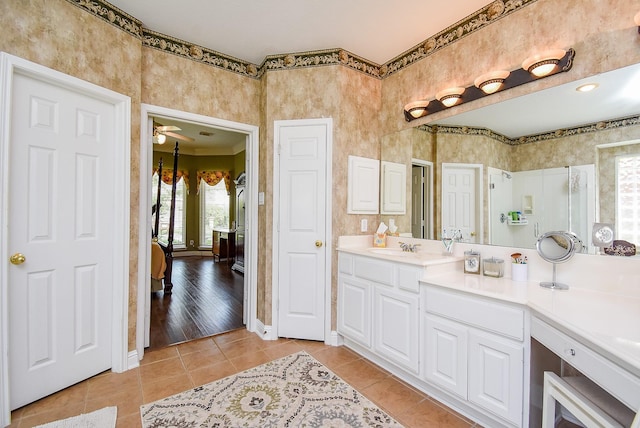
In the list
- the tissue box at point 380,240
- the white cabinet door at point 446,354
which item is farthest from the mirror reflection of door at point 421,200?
the white cabinet door at point 446,354

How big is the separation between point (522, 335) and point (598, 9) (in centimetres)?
189

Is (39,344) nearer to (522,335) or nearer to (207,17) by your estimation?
(207,17)

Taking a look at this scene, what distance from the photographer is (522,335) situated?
56.6 inches

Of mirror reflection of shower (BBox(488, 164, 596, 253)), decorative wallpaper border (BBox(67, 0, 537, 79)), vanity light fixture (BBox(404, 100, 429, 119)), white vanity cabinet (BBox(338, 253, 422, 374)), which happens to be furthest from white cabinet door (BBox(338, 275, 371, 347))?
decorative wallpaper border (BBox(67, 0, 537, 79))

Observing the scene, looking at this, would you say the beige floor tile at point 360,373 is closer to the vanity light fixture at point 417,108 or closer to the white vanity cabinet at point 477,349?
the white vanity cabinet at point 477,349

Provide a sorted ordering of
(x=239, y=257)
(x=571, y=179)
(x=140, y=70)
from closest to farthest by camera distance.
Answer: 1. (x=571, y=179)
2. (x=140, y=70)
3. (x=239, y=257)

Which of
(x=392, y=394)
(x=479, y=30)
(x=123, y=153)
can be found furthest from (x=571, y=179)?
(x=123, y=153)

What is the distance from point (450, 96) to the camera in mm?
2277

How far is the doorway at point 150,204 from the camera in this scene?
238cm

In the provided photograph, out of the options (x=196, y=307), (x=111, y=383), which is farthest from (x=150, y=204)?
(x=196, y=307)

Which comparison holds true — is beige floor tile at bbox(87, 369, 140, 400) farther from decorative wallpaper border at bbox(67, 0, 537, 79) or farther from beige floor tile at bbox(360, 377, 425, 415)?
decorative wallpaper border at bbox(67, 0, 537, 79)

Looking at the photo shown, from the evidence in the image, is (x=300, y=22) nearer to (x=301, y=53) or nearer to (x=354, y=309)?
(x=301, y=53)

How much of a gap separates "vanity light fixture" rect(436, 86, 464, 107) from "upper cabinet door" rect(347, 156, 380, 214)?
0.86m

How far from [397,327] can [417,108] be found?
187cm
